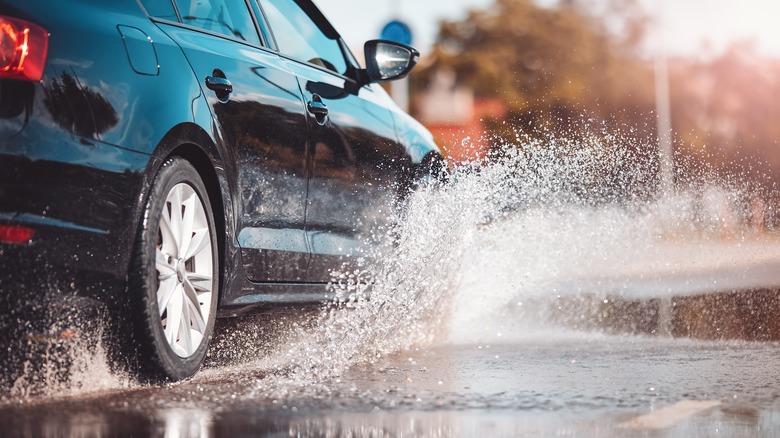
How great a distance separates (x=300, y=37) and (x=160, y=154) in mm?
2155

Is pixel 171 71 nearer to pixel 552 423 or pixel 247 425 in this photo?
pixel 247 425

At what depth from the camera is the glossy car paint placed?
14.6ft

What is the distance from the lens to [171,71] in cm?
512

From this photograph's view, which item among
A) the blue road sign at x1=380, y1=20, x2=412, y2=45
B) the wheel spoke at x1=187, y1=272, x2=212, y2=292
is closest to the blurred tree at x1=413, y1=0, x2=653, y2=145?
the blue road sign at x1=380, y1=20, x2=412, y2=45

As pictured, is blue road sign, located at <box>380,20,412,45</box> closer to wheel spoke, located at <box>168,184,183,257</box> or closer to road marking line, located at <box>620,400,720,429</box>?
wheel spoke, located at <box>168,184,183,257</box>

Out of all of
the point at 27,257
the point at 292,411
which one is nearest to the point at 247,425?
the point at 292,411

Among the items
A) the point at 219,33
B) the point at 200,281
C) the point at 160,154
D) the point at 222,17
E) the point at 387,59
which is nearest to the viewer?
the point at 160,154

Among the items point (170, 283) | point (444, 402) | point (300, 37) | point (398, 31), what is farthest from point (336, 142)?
point (398, 31)

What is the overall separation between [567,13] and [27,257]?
48.9 metres

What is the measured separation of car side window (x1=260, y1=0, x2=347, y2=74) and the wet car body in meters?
0.03

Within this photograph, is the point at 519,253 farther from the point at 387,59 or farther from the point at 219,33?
the point at 219,33

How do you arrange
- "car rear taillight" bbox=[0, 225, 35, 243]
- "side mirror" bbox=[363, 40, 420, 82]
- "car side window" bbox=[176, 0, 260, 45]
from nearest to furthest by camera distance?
"car rear taillight" bbox=[0, 225, 35, 243], "car side window" bbox=[176, 0, 260, 45], "side mirror" bbox=[363, 40, 420, 82]

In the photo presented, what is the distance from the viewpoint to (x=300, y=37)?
701cm

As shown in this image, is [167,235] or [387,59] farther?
[387,59]
